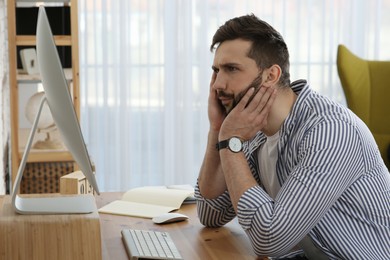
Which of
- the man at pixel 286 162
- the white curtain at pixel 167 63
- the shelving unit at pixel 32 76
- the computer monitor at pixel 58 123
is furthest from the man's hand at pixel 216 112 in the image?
the white curtain at pixel 167 63

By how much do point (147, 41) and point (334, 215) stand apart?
2.87 meters

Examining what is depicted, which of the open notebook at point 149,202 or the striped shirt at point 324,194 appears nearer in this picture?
A: the striped shirt at point 324,194

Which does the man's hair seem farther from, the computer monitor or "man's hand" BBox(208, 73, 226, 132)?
the computer monitor

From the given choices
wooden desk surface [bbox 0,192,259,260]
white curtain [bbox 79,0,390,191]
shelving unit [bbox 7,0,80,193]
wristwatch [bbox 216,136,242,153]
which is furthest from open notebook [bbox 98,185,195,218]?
white curtain [bbox 79,0,390,191]

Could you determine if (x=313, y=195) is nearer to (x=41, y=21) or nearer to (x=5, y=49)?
(x=41, y=21)

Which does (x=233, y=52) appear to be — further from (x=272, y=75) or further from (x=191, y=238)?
(x=191, y=238)

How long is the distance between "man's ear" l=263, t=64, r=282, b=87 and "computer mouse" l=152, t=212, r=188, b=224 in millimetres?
460

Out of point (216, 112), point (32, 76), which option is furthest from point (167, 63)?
point (216, 112)

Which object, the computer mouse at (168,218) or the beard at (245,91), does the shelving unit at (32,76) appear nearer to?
the computer mouse at (168,218)

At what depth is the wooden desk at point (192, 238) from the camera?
1734mm

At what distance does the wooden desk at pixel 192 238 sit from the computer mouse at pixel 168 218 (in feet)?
0.05

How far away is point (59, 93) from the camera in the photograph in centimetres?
148

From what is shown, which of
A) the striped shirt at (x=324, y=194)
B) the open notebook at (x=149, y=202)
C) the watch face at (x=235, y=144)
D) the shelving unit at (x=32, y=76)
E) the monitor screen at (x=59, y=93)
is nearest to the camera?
the monitor screen at (x=59, y=93)

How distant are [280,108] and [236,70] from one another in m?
0.15
